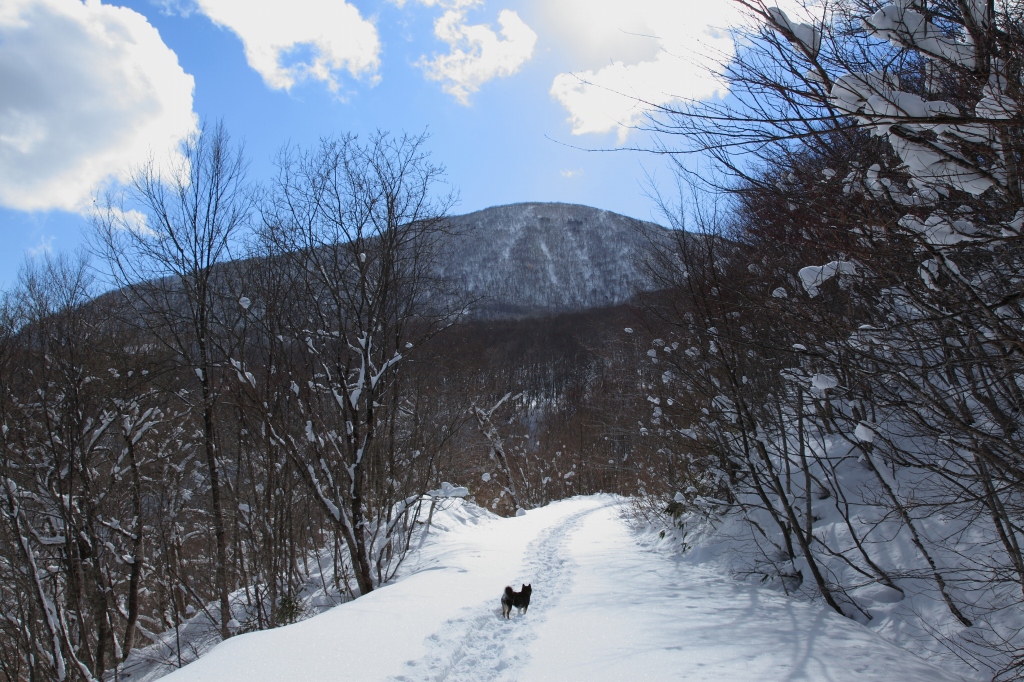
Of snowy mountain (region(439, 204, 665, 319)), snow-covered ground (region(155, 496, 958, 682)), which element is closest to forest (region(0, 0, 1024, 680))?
snow-covered ground (region(155, 496, 958, 682))

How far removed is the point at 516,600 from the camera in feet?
19.3

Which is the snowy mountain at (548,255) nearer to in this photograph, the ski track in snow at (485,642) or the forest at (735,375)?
the forest at (735,375)

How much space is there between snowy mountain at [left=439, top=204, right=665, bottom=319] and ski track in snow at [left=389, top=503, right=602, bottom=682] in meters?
88.4

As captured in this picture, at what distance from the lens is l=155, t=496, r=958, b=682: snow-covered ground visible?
396cm

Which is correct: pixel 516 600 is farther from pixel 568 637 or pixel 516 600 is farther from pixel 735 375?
pixel 735 375

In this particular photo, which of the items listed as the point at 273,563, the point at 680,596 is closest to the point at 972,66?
the point at 680,596

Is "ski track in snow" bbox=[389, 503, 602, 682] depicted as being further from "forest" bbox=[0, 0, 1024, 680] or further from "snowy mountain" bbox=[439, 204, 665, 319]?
"snowy mountain" bbox=[439, 204, 665, 319]

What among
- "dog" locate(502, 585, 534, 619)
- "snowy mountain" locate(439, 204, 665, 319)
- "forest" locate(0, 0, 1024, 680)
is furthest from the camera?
"snowy mountain" locate(439, 204, 665, 319)

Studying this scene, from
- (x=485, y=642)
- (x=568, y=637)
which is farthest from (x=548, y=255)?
(x=485, y=642)

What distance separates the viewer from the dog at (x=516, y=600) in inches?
227

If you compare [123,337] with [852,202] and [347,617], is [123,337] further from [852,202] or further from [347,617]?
[852,202]

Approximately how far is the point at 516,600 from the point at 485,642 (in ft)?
3.12

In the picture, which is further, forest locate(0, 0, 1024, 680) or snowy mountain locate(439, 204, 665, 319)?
snowy mountain locate(439, 204, 665, 319)

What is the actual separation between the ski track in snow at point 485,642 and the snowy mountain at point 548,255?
88.4m
